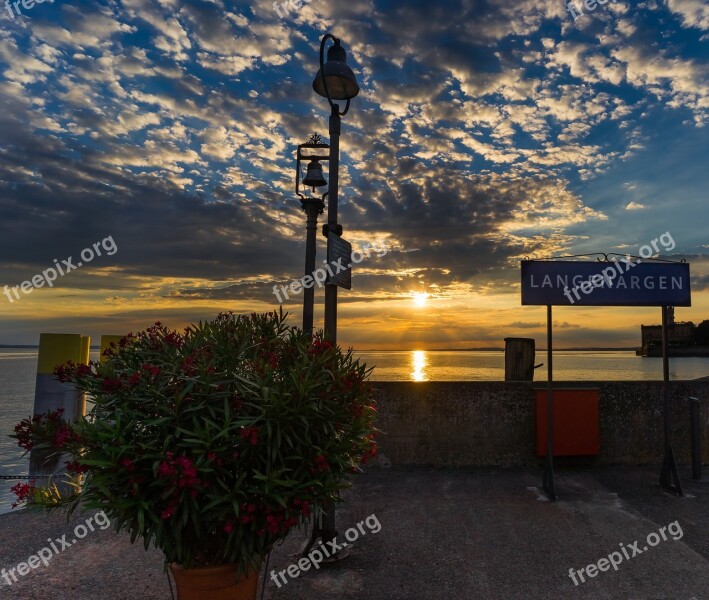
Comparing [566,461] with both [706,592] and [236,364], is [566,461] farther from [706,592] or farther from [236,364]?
[236,364]

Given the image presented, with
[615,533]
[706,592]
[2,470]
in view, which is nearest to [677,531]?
[615,533]

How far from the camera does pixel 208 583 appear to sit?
3.29 m

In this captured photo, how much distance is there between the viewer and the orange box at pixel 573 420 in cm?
767

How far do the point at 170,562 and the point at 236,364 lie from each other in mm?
1459

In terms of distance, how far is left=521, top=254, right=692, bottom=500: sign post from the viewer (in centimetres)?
696

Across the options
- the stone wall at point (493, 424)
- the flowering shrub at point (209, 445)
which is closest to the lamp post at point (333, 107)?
the flowering shrub at point (209, 445)

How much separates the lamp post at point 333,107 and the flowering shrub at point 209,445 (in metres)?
1.60

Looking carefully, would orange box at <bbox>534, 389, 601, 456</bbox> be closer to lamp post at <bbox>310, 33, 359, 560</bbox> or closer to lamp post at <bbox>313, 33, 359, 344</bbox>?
lamp post at <bbox>310, 33, 359, 560</bbox>

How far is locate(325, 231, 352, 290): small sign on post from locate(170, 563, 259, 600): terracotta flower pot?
2.89 meters

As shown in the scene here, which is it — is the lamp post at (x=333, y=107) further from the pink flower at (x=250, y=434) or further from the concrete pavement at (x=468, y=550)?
the pink flower at (x=250, y=434)

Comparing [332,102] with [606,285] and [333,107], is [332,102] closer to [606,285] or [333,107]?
[333,107]

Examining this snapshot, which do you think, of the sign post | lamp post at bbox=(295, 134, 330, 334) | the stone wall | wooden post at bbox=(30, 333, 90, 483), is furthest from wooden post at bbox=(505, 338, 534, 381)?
wooden post at bbox=(30, 333, 90, 483)

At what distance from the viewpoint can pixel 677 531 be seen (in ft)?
17.6

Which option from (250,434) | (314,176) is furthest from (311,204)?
(250,434)
